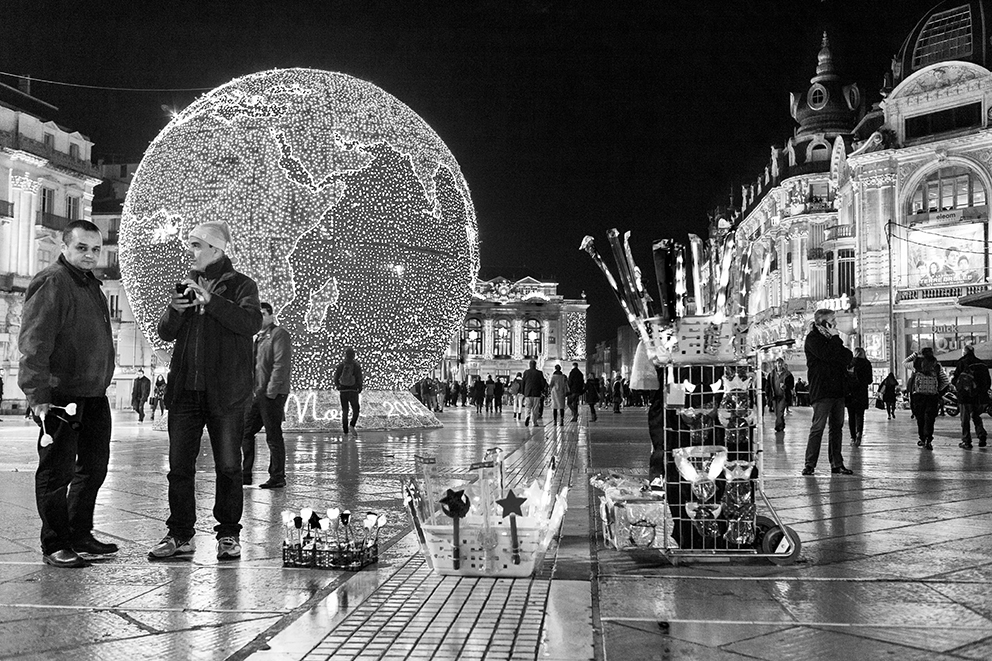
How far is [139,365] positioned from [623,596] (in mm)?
54273

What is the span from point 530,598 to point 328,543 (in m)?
1.21

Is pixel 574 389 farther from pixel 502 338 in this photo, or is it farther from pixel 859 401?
pixel 502 338

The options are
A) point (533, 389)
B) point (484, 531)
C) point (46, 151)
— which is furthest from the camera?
point (46, 151)

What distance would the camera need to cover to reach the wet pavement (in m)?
3.38

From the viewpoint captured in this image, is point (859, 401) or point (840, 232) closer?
point (859, 401)

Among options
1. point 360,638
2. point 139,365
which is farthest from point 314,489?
point 139,365

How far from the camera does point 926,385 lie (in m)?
14.8

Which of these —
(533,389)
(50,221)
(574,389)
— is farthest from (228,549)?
(50,221)

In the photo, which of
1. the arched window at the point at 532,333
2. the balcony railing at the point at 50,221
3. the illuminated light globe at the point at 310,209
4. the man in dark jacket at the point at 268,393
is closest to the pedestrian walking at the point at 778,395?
the illuminated light globe at the point at 310,209

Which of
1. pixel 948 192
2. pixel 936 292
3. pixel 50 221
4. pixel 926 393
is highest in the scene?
pixel 948 192

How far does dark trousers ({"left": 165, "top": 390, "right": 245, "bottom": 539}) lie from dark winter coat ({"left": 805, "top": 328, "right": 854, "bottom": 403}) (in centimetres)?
671

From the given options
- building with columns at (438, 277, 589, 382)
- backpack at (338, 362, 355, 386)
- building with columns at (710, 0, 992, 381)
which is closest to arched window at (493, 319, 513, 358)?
building with columns at (438, 277, 589, 382)

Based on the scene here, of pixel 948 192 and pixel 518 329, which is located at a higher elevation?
pixel 948 192

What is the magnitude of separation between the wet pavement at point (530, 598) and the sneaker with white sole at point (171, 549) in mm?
89
